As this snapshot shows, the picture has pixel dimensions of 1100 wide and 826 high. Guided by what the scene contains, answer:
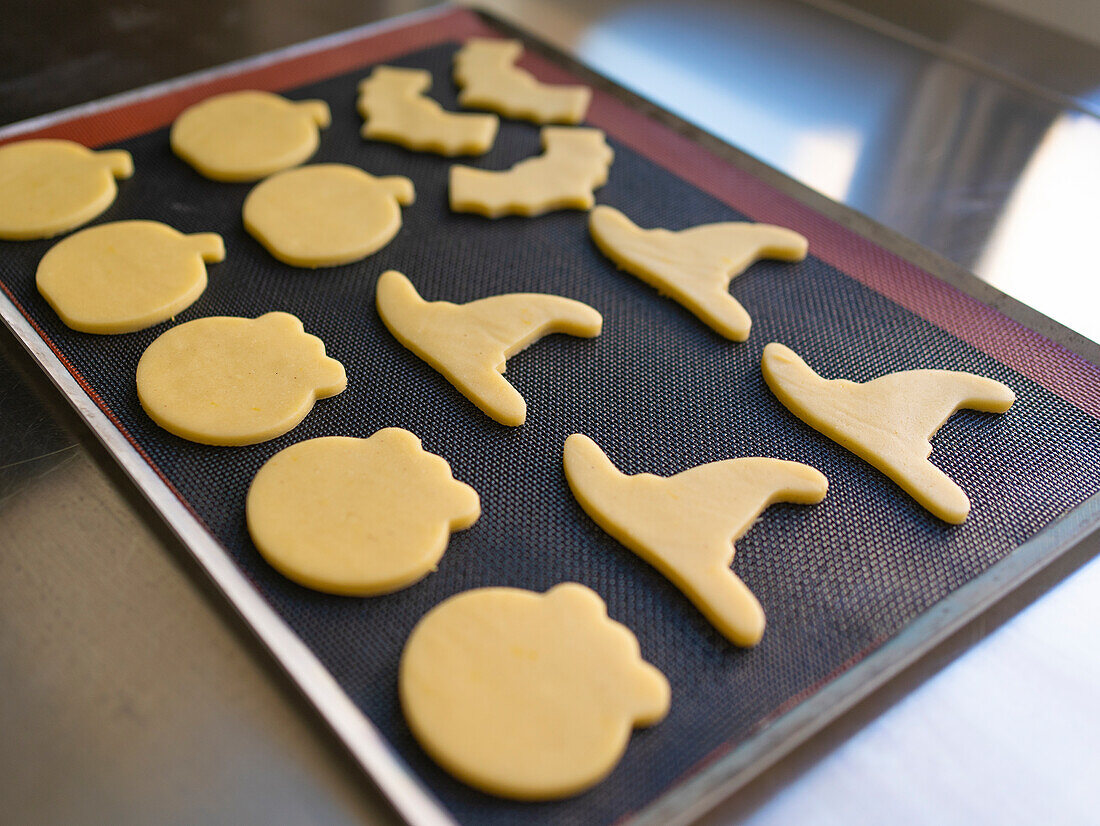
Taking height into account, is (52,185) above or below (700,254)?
below

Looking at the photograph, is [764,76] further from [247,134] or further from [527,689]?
[527,689]

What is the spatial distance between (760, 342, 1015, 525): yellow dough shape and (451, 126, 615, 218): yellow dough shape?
35cm

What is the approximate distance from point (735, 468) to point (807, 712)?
22 centimetres

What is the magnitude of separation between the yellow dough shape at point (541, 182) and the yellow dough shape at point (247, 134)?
20 cm

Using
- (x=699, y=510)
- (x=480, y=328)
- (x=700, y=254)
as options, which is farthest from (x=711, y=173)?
(x=699, y=510)

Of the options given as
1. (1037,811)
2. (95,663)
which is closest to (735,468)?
(1037,811)

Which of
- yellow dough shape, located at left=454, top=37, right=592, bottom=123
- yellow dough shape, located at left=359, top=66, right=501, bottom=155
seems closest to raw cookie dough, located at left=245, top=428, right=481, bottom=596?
Result: yellow dough shape, located at left=359, top=66, right=501, bottom=155

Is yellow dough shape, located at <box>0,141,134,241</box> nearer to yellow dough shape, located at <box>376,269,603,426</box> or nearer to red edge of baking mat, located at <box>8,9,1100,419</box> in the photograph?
red edge of baking mat, located at <box>8,9,1100,419</box>

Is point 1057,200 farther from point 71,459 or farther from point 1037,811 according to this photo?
point 71,459

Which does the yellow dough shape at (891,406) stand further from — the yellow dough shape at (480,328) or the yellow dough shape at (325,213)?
the yellow dough shape at (325,213)

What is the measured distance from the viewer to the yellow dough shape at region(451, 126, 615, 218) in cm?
107

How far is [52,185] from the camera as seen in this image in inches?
41.1

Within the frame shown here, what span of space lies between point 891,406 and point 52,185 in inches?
37.7

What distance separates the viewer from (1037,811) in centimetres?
61
